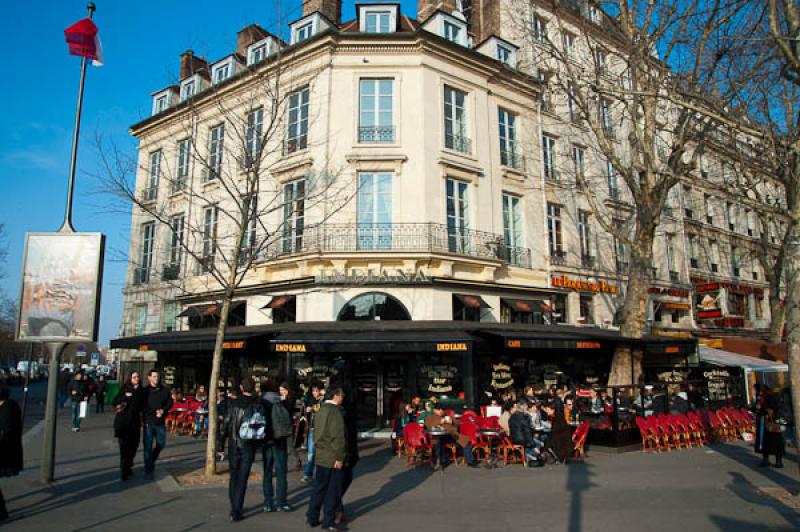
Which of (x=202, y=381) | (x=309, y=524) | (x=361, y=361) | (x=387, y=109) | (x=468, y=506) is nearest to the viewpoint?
(x=309, y=524)

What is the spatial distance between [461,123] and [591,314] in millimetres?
8803

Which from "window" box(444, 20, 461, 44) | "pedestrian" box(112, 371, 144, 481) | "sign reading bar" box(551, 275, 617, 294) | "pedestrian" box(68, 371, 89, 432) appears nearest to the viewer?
"pedestrian" box(112, 371, 144, 481)

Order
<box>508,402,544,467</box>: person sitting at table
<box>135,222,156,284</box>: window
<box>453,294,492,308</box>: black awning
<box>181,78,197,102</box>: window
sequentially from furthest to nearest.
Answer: <box>181,78,197,102</box>: window < <box>135,222,156,284</box>: window < <box>453,294,492,308</box>: black awning < <box>508,402,544,467</box>: person sitting at table

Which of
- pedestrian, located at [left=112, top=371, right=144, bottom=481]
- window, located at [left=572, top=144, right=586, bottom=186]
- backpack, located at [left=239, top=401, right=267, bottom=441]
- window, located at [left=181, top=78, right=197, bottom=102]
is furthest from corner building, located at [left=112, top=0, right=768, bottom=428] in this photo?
backpack, located at [left=239, top=401, right=267, bottom=441]

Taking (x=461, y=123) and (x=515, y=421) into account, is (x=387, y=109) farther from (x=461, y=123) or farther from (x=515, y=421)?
(x=515, y=421)

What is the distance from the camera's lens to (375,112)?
17.2 m

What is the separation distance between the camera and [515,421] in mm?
10234

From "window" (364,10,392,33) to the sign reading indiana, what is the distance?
27.5 ft

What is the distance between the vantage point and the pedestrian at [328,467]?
237 inches

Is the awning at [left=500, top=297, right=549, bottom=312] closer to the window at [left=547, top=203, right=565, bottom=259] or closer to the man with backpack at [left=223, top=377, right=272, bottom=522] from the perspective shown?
the window at [left=547, top=203, right=565, bottom=259]

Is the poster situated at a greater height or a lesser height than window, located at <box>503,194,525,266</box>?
lesser

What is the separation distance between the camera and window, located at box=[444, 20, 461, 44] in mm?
18641

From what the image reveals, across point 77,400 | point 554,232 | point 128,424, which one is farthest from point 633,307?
point 77,400

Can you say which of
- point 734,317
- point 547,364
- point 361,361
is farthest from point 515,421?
point 734,317
